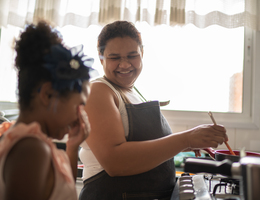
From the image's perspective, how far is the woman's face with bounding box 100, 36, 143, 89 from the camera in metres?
0.98

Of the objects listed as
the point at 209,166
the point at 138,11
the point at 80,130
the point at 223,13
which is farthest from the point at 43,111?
the point at 223,13

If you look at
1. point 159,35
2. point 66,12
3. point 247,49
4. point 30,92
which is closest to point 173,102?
point 159,35

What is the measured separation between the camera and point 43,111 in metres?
0.55

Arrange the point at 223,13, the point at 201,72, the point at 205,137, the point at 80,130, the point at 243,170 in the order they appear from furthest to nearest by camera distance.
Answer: the point at 201,72, the point at 223,13, the point at 205,137, the point at 80,130, the point at 243,170

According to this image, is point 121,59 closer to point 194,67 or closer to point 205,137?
Answer: point 205,137

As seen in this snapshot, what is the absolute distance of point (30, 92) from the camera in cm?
55

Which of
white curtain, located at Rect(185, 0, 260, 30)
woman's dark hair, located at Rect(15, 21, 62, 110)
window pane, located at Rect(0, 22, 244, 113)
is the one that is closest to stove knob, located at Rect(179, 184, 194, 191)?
woman's dark hair, located at Rect(15, 21, 62, 110)

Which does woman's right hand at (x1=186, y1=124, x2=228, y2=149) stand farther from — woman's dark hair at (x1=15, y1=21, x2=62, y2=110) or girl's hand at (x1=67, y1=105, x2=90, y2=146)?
woman's dark hair at (x1=15, y1=21, x2=62, y2=110)

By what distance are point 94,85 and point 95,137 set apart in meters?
0.19

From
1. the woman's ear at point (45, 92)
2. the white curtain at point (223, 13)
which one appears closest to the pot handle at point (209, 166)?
the woman's ear at point (45, 92)

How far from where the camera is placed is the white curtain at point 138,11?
1.69 m

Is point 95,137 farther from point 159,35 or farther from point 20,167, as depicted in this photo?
point 159,35

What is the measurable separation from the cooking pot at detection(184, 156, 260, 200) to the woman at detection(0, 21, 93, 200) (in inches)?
10.9

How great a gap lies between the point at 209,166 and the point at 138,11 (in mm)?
1477
